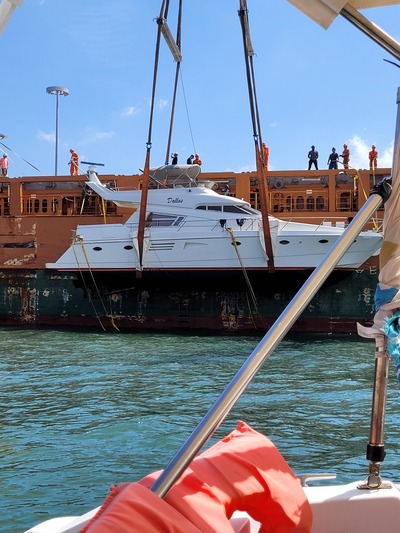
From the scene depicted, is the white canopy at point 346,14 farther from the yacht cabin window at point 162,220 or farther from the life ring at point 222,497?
the yacht cabin window at point 162,220

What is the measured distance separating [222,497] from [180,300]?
53.3 ft

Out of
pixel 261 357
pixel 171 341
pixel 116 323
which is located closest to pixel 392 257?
pixel 261 357

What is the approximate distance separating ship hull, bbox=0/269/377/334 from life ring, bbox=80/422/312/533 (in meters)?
14.4

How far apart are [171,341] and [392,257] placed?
495 inches

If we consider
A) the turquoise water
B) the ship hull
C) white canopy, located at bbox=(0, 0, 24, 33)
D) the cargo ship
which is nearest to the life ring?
white canopy, located at bbox=(0, 0, 24, 33)

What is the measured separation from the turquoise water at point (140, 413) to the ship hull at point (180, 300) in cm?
438

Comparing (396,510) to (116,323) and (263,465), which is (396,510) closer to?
(263,465)

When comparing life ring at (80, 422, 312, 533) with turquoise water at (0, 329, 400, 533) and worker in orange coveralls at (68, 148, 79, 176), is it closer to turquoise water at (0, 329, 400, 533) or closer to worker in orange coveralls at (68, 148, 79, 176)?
turquoise water at (0, 329, 400, 533)

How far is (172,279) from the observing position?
17.4 meters

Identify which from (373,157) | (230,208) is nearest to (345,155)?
(373,157)

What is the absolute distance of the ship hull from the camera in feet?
55.6

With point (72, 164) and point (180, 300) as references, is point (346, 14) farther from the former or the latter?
point (72, 164)

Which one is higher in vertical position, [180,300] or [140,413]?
[180,300]

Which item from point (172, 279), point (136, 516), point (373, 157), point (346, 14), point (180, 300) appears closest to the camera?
point (136, 516)
